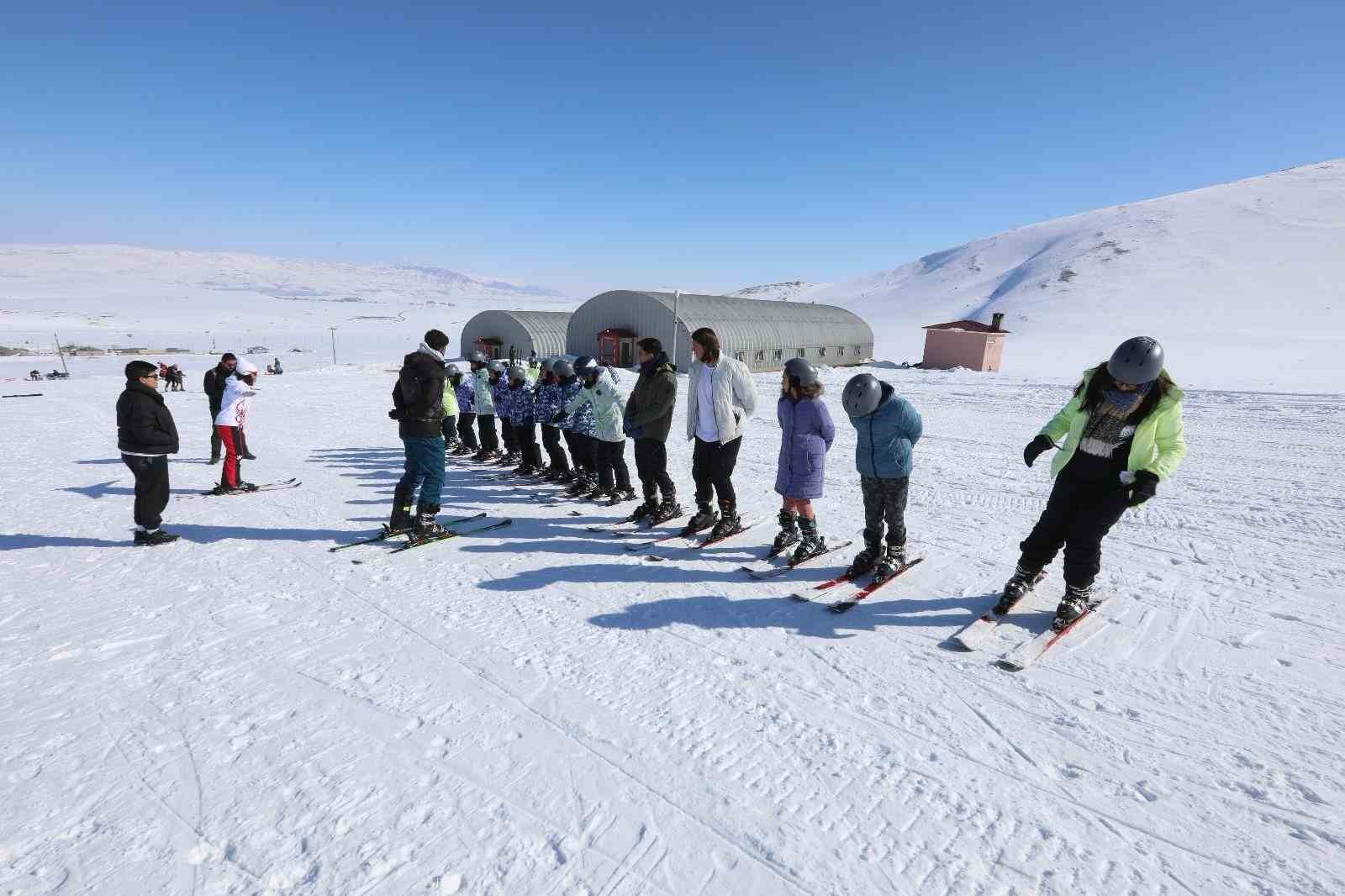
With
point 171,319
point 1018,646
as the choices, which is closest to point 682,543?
point 1018,646

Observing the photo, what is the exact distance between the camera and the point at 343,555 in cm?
591

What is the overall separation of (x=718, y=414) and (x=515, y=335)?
A: 31.3 meters

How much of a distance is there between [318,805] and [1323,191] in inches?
4795

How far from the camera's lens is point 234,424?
8.27 metres

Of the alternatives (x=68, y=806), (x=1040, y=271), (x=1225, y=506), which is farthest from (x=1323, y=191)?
(x=68, y=806)

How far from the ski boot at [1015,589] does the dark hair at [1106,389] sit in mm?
1324

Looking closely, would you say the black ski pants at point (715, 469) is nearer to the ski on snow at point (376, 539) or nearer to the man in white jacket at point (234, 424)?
the ski on snow at point (376, 539)

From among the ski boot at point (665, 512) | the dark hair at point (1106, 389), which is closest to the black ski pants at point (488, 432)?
the ski boot at point (665, 512)

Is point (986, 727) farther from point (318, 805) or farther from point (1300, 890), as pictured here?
point (318, 805)

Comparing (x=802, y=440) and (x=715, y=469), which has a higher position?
(x=802, y=440)

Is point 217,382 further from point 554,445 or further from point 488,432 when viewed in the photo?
point 554,445

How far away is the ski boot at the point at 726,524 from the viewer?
20.7 feet

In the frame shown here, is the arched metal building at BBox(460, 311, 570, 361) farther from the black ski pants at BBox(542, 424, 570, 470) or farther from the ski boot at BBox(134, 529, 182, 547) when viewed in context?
the ski boot at BBox(134, 529, 182, 547)

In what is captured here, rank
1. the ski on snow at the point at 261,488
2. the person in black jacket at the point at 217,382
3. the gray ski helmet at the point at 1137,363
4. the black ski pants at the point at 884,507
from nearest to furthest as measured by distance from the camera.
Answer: the gray ski helmet at the point at 1137,363 < the black ski pants at the point at 884,507 < the ski on snow at the point at 261,488 < the person in black jacket at the point at 217,382
